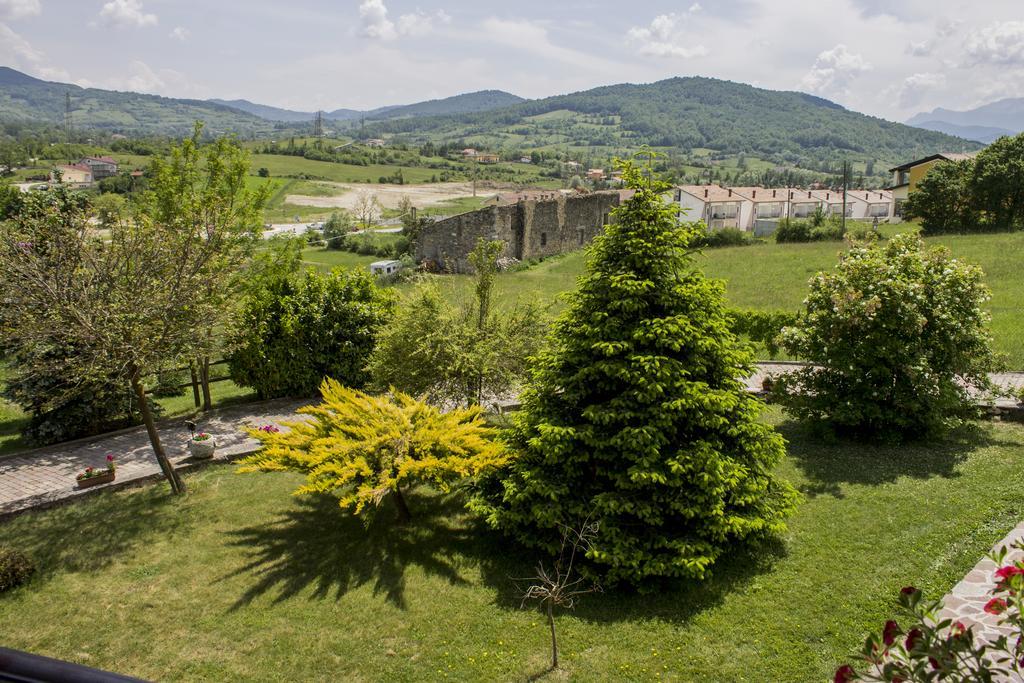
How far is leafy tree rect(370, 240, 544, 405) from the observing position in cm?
1373

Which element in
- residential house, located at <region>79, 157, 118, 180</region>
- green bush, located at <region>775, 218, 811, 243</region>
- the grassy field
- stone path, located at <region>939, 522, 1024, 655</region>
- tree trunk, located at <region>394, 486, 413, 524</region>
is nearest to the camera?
stone path, located at <region>939, 522, 1024, 655</region>

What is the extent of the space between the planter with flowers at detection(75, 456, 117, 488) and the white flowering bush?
1497cm

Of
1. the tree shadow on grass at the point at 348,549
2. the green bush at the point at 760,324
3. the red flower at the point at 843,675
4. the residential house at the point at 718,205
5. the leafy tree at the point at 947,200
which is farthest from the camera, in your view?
the residential house at the point at 718,205

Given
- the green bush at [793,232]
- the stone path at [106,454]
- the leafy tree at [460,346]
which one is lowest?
the stone path at [106,454]

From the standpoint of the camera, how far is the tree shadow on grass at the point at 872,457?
12609mm

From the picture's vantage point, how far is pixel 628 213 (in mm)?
10406

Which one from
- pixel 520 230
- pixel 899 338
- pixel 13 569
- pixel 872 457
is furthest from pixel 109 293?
pixel 520 230

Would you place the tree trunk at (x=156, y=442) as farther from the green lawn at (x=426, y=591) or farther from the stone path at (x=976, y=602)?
the stone path at (x=976, y=602)

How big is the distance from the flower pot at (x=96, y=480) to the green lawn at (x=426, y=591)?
1.46ft

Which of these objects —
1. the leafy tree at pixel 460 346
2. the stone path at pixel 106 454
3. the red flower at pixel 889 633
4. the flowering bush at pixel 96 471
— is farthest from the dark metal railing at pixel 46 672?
the flowering bush at pixel 96 471

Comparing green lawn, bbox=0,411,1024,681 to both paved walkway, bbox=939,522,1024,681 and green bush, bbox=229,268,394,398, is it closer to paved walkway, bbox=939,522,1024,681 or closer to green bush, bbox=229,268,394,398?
paved walkway, bbox=939,522,1024,681

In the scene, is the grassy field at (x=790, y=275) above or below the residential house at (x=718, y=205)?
below

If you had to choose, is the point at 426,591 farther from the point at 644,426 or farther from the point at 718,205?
the point at 718,205

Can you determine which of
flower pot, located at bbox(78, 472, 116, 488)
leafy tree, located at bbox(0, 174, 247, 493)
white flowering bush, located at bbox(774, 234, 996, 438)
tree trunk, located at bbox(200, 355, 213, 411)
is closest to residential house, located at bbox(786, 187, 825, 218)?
white flowering bush, located at bbox(774, 234, 996, 438)
